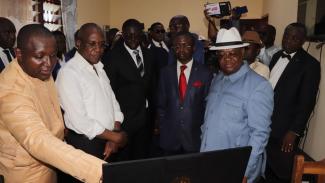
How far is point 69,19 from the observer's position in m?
5.53

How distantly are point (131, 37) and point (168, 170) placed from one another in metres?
2.35

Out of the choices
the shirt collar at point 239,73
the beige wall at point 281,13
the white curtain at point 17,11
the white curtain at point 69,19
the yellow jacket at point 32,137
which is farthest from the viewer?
the white curtain at point 69,19

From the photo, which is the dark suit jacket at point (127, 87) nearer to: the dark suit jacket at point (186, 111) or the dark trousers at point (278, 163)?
the dark suit jacket at point (186, 111)

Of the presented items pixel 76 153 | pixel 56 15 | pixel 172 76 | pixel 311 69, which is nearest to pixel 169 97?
pixel 172 76

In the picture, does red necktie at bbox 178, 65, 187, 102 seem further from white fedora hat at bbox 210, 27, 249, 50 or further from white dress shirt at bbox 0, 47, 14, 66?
white dress shirt at bbox 0, 47, 14, 66

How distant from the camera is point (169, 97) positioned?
2510 mm

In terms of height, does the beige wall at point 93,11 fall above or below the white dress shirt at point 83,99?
above

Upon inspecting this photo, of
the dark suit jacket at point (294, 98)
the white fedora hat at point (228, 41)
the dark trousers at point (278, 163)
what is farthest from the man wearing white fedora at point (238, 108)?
the dark trousers at point (278, 163)

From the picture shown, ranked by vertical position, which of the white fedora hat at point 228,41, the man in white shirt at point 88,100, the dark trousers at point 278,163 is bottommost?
the dark trousers at point 278,163

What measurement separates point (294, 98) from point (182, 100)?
979 millimetres

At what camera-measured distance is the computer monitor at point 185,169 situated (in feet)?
2.48

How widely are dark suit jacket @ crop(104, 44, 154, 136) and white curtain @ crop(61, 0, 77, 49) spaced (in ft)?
9.22

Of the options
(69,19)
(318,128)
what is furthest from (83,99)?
(69,19)

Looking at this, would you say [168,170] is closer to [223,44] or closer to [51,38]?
[51,38]
